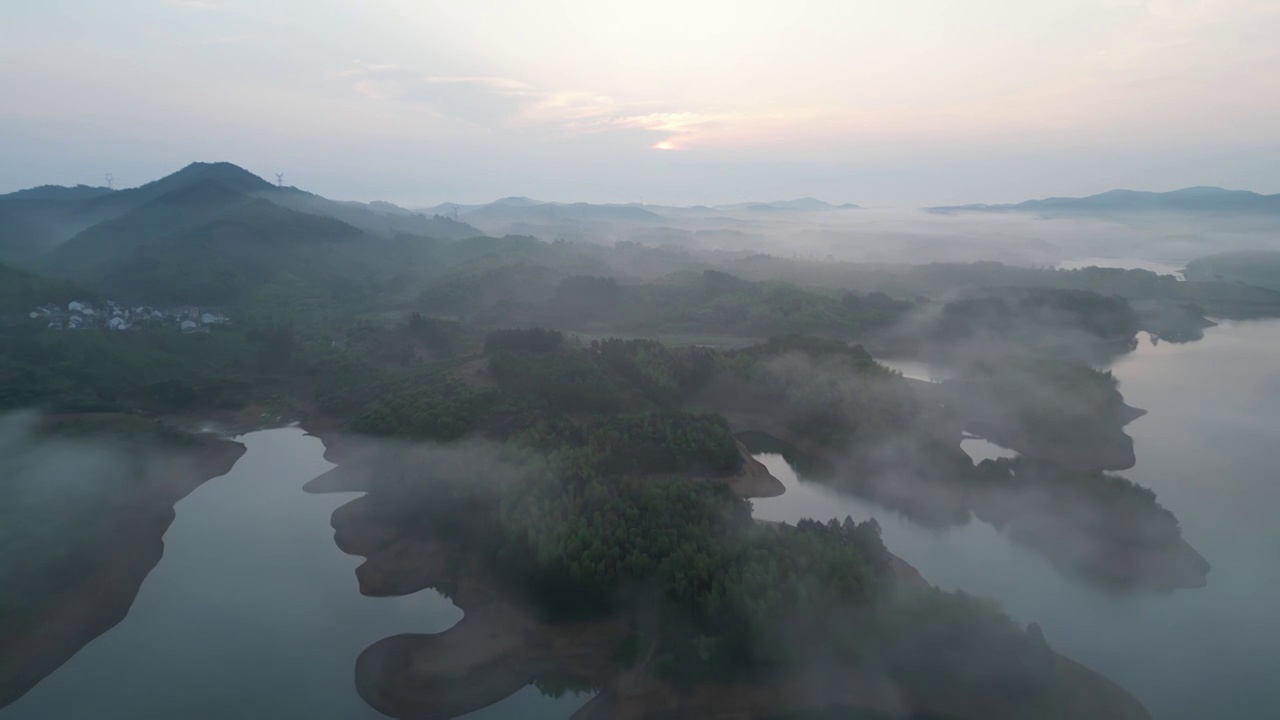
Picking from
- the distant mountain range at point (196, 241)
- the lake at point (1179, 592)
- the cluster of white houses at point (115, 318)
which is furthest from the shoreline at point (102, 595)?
the distant mountain range at point (196, 241)

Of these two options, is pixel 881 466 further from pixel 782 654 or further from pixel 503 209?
pixel 503 209

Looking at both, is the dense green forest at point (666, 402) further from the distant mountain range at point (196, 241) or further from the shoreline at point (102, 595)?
the shoreline at point (102, 595)

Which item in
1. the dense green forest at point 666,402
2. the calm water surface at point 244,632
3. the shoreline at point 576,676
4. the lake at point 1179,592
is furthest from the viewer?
the dense green forest at point 666,402

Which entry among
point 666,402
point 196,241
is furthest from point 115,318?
point 666,402

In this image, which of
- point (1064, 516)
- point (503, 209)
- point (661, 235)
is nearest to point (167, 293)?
point (1064, 516)

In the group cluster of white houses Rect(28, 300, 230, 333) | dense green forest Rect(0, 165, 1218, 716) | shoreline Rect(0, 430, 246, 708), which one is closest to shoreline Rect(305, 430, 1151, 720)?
dense green forest Rect(0, 165, 1218, 716)

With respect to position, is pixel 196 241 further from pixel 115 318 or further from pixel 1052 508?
pixel 1052 508
